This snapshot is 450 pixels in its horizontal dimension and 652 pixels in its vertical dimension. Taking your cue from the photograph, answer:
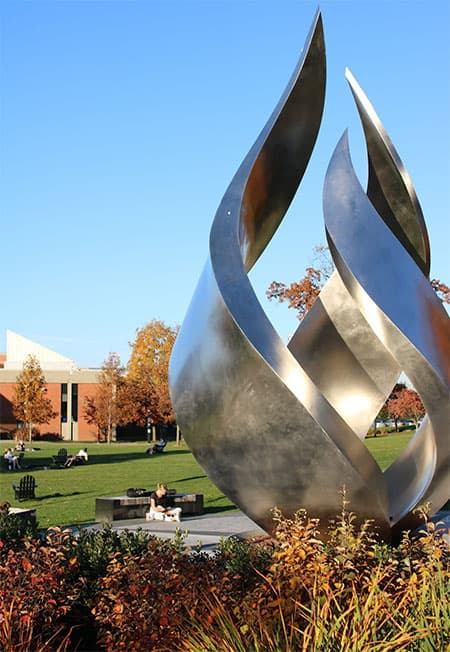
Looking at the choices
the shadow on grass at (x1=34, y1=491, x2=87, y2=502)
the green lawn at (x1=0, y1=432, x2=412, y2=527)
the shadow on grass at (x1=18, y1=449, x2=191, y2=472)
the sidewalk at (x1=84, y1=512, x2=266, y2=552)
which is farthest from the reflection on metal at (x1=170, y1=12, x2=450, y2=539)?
the shadow on grass at (x1=18, y1=449, x2=191, y2=472)

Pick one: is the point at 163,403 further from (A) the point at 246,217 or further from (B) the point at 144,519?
(A) the point at 246,217

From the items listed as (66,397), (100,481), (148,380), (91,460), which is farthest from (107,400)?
(100,481)

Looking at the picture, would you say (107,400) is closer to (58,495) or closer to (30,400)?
(30,400)

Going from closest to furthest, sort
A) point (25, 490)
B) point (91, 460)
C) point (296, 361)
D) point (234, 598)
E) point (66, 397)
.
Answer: point (234, 598)
point (296, 361)
point (25, 490)
point (91, 460)
point (66, 397)

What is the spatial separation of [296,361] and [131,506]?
11.0 metres

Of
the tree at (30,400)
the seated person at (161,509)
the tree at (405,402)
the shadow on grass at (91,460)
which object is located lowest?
the seated person at (161,509)

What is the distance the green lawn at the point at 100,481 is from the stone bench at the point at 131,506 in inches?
19.4

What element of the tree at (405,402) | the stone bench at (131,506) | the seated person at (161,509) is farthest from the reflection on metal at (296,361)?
the tree at (405,402)

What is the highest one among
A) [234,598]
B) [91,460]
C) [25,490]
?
[91,460]

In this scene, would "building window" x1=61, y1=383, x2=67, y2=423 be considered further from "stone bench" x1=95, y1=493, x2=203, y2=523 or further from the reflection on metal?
the reflection on metal

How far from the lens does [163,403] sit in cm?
6419

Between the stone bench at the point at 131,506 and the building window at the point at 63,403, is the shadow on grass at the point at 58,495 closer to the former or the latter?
the stone bench at the point at 131,506

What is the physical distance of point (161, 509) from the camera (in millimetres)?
Answer: 19391

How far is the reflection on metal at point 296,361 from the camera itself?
9.59 meters
